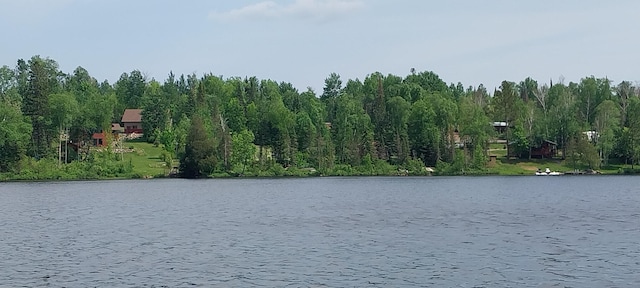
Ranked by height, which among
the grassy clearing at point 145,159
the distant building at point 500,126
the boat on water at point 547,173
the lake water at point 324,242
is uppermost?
the distant building at point 500,126

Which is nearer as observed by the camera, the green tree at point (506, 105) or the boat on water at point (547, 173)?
the boat on water at point (547, 173)

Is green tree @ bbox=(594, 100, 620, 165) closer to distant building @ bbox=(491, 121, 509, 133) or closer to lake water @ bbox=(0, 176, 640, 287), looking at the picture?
distant building @ bbox=(491, 121, 509, 133)

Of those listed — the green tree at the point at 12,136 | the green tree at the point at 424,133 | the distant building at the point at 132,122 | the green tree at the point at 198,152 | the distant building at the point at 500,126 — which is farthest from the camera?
the distant building at the point at 132,122

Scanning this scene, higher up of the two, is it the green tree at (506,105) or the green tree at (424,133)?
the green tree at (506,105)

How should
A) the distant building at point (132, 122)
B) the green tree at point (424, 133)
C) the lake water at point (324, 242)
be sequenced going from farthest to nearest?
1. the distant building at point (132, 122)
2. the green tree at point (424, 133)
3. the lake water at point (324, 242)

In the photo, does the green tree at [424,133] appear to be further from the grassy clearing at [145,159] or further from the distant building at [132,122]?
the distant building at [132,122]

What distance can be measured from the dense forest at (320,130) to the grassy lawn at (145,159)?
8.69 ft

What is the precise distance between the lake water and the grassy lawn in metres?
53.4

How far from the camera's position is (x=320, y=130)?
150000 millimetres

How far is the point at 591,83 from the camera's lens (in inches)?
6201

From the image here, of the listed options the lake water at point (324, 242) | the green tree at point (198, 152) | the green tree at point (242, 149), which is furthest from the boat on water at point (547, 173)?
the green tree at point (198, 152)

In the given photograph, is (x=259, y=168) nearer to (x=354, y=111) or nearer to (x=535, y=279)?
(x=354, y=111)

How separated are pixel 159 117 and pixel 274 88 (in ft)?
110

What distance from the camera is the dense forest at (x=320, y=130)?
421 ft
